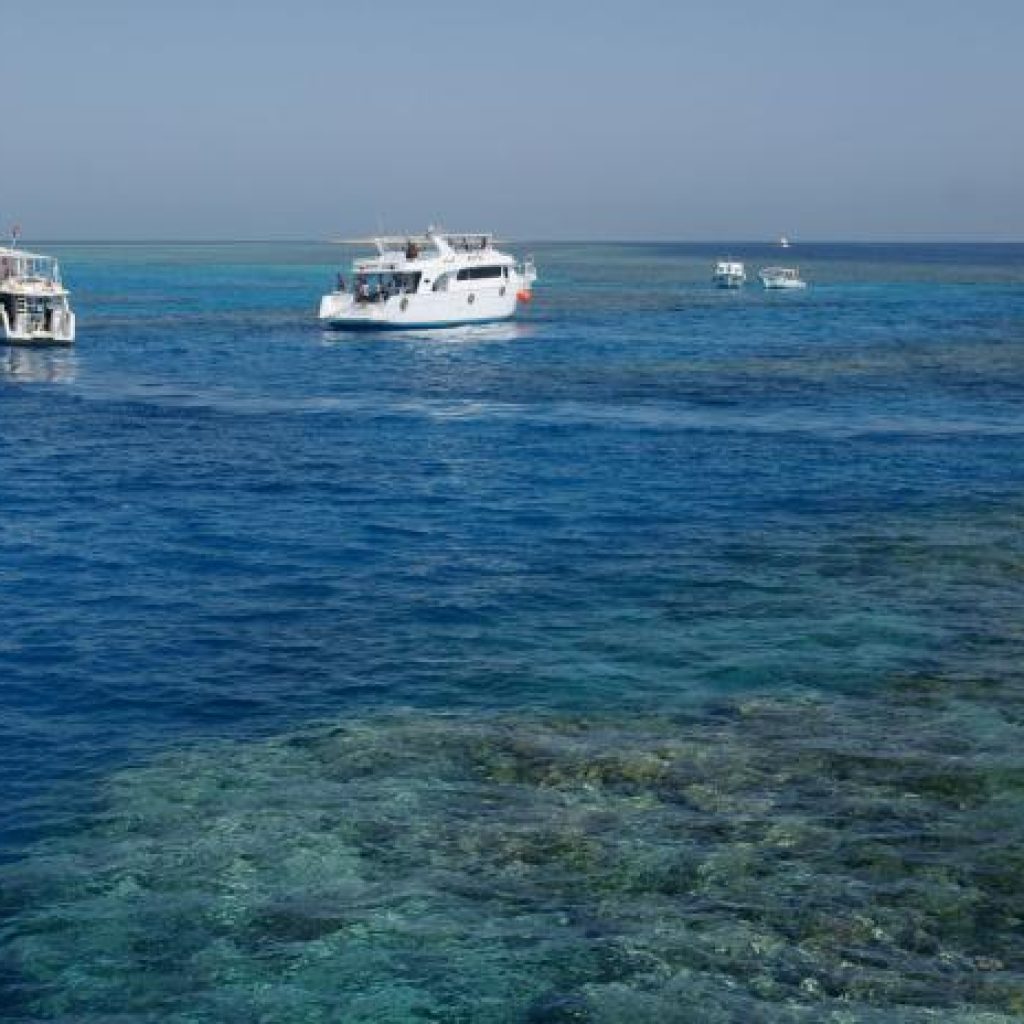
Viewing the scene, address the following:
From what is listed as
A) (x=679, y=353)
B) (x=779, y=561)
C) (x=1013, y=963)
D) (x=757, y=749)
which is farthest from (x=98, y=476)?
(x=679, y=353)

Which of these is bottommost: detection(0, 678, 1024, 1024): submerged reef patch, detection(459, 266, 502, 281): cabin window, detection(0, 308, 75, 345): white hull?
detection(0, 678, 1024, 1024): submerged reef patch

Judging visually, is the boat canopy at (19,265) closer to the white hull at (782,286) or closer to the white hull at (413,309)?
the white hull at (413,309)

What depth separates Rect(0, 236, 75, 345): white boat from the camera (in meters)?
81.6

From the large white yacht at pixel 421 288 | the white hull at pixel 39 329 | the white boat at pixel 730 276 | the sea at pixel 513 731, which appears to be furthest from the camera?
the white boat at pixel 730 276

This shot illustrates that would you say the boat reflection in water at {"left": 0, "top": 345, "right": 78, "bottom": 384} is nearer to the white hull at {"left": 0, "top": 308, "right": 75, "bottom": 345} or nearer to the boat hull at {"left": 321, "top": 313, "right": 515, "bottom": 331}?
the white hull at {"left": 0, "top": 308, "right": 75, "bottom": 345}

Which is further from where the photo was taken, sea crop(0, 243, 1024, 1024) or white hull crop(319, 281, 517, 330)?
white hull crop(319, 281, 517, 330)

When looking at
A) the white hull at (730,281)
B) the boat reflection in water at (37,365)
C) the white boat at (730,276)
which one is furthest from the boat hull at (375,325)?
the white hull at (730,281)

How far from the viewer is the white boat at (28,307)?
81625 mm

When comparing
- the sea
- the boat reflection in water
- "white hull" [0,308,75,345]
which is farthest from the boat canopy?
the sea

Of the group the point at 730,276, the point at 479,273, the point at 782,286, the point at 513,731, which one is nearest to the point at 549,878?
the point at 513,731

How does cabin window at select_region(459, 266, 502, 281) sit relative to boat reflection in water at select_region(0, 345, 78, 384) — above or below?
above

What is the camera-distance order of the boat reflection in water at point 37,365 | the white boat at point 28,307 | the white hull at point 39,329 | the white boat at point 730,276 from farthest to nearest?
the white boat at point 730,276 < the white hull at point 39,329 < the white boat at point 28,307 < the boat reflection in water at point 37,365

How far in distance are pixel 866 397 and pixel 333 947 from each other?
53298 mm

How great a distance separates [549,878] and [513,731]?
4892 millimetres
